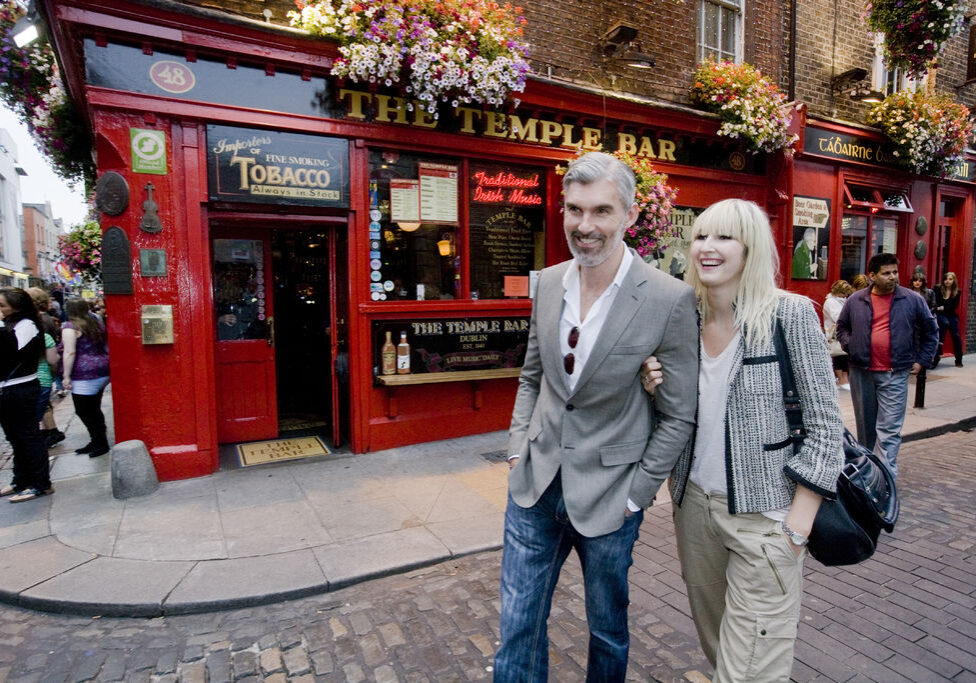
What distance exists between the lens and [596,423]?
1995 millimetres

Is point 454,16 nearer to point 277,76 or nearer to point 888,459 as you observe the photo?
point 277,76

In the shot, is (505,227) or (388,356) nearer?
(388,356)

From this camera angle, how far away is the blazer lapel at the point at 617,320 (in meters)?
1.93

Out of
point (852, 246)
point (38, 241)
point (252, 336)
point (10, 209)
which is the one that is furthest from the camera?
point (38, 241)

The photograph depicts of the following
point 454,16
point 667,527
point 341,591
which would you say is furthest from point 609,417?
point 454,16

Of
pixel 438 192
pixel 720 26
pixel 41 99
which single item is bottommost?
pixel 438 192

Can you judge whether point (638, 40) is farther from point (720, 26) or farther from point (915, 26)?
point (915, 26)

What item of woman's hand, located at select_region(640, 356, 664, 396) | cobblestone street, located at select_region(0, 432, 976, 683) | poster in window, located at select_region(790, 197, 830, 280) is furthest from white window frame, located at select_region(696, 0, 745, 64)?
woman's hand, located at select_region(640, 356, 664, 396)

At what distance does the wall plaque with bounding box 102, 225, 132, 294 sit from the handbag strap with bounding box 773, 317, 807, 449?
5491 mm

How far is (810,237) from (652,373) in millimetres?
9800

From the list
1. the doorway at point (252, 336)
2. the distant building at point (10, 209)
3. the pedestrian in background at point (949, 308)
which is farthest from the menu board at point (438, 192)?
the distant building at point (10, 209)

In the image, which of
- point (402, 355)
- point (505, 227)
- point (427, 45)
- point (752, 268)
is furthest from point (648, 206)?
point (752, 268)

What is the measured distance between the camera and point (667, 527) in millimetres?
4555

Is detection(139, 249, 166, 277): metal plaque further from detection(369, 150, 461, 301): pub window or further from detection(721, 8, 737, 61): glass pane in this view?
detection(721, 8, 737, 61): glass pane
